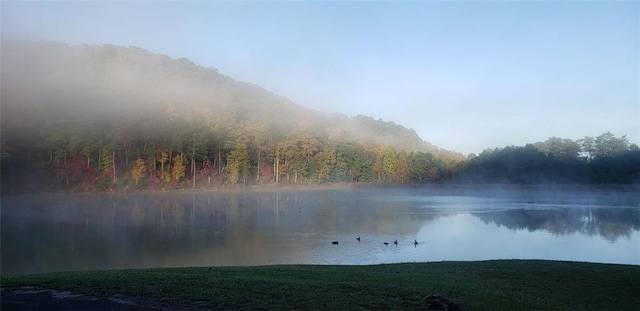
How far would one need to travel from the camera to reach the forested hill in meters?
61.5

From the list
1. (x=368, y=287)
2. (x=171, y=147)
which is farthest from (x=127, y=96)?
(x=368, y=287)

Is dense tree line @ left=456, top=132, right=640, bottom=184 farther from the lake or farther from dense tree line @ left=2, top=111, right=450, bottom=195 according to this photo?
the lake

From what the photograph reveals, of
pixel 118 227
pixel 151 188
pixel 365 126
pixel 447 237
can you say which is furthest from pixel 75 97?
pixel 365 126

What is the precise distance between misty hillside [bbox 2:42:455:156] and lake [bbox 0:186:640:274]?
32041mm

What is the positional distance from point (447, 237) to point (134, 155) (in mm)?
57143

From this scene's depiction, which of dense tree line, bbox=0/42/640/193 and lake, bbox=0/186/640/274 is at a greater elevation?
dense tree line, bbox=0/42/640/193

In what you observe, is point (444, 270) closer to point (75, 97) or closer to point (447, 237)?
point (447, 237)

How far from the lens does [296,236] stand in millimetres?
25016

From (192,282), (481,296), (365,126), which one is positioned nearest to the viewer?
(481,296)

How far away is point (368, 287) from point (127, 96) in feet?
302

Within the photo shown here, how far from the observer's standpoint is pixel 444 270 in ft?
43.1

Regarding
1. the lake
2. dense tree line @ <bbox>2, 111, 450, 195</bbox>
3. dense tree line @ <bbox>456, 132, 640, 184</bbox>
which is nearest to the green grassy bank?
the lake

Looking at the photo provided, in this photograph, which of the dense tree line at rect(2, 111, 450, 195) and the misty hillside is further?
the misty hillside

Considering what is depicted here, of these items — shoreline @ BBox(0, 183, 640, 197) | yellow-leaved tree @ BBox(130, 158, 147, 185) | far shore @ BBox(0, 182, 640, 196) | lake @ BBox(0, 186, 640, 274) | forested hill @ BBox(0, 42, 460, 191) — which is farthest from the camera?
yellow-leaved tree @ BBox(130, 158, 147, 185)
